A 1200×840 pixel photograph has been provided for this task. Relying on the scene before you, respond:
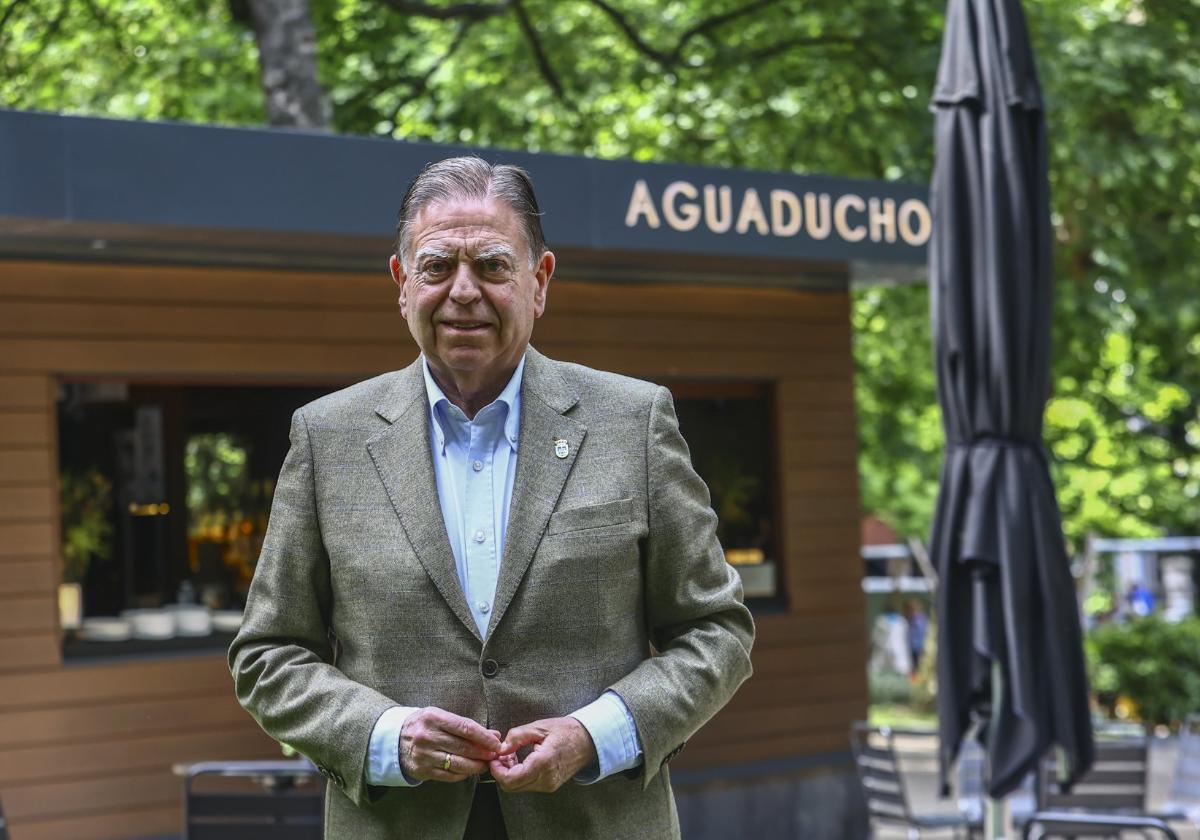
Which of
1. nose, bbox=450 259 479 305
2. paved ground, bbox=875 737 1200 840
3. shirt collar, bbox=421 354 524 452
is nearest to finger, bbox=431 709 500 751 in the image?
shirt collar, bbox=421 354 524 452

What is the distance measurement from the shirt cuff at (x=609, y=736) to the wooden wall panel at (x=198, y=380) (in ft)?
18.6

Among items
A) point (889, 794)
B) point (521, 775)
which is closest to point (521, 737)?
point (521, 775)

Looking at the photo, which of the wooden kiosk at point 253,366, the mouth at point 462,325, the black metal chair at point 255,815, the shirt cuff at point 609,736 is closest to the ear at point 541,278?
the mouth at point 462,325

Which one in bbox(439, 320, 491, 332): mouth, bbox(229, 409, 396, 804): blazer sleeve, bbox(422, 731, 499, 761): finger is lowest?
bbox(422, 731, 499, 761): finger

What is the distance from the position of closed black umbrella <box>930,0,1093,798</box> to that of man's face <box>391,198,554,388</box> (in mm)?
3745

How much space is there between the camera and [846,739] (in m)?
9.85

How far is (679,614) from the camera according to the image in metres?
2.49

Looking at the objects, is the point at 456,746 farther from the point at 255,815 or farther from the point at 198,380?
the point at 198,380

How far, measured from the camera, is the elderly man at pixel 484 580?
2.38 m

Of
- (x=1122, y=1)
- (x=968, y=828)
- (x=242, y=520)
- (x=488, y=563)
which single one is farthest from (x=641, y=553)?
(x=1122, y=1)

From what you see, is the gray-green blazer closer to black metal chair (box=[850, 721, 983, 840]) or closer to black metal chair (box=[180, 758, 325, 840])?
black metal chair (box=[180, 758, 325, 840])

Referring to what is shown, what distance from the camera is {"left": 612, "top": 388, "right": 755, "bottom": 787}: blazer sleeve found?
94.4 inches

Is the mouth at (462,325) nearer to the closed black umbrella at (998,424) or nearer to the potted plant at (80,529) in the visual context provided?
the closed black umbrella at (998,424)

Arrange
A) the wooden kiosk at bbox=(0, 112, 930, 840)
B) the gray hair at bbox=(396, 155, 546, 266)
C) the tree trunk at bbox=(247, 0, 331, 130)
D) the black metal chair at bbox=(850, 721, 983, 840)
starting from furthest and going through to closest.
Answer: the tree trunk at bbox=(247, 0, 331, 130), the black metal chair at bbox=(850, 721, 983, 840), the wooden kiosk at bbox=(0, 112, 930, 840), the gray hair at bbox=(396, 155, 546, 266)
